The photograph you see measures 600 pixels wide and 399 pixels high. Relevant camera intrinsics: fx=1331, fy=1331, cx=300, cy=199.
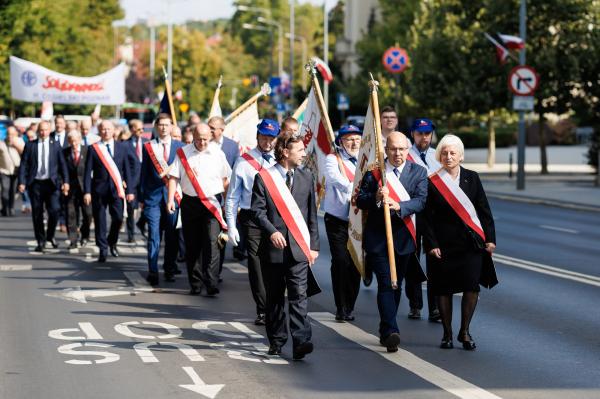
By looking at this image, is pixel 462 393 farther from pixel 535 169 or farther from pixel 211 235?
pixel 535 169

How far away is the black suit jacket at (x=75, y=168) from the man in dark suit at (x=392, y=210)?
9720 mm

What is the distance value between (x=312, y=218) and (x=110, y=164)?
806 centimetres

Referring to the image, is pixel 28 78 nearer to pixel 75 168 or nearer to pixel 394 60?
pixel 75 168

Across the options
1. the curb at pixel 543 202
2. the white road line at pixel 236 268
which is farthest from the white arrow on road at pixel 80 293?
the curb at pixel 543 202

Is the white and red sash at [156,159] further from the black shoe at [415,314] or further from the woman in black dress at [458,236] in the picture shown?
the woman in black dress at [458,236]

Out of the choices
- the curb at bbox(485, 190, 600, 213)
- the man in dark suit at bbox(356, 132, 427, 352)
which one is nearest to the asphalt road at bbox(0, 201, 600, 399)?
the man in dark suit at bbox(356, 132, 427, 352)

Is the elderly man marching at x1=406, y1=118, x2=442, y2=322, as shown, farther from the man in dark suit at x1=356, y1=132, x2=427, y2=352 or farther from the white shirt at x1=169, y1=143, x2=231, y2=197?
the white shirt at x1=169, y1=143, x2=231, y2=197

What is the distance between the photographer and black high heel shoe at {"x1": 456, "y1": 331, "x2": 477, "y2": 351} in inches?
408

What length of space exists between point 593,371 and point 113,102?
24737 millimetres

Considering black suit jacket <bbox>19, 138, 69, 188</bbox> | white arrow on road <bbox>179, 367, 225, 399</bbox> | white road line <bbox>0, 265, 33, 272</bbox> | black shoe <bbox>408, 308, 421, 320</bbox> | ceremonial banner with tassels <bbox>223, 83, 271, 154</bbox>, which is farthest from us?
black suit jacket <bbox>19, 138, 69, 188</bbox>

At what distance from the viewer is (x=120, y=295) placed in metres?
14.0

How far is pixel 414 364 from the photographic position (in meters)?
9.70

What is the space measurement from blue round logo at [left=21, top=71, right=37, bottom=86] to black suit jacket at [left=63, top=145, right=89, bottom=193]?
12853 mm

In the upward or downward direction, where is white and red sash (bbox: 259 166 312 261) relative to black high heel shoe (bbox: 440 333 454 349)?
upward
